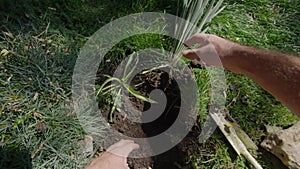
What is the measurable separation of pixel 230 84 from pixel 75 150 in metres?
0.93

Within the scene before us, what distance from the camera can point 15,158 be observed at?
4.53 feet

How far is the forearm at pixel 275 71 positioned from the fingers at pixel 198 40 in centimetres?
17

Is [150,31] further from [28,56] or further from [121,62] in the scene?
[28,56]

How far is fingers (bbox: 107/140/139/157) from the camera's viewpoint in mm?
1501

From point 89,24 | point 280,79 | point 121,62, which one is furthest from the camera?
point 89,24

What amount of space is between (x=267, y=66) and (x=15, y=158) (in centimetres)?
103

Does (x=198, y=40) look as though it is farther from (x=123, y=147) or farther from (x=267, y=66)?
(x=123, y=147)

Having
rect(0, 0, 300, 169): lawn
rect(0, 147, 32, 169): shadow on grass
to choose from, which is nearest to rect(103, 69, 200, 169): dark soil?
rect(0, 0, 300, 169): lawn

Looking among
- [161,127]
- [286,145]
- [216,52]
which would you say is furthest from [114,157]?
[286,145]

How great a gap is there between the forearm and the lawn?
1.77ft

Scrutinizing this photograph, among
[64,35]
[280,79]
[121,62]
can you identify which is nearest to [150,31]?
[121,62]

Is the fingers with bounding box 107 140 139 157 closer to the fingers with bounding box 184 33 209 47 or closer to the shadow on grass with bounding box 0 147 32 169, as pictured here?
the shadow on grass with bounding box 0 147 32 169

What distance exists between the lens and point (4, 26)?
63.1 inches

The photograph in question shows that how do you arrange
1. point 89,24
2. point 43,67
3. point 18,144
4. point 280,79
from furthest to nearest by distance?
point 89,24 < point 43,67 < point 18,144 < point 280,79
